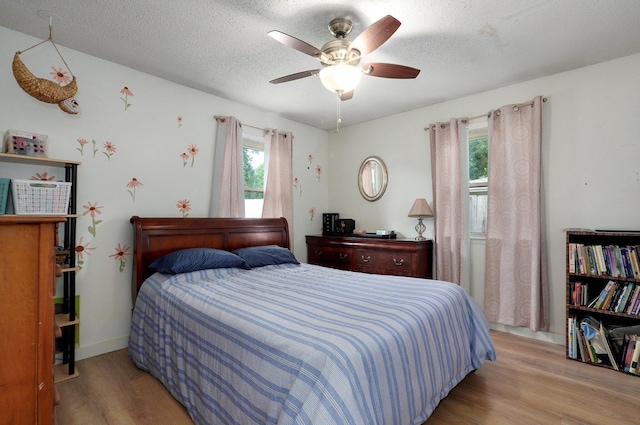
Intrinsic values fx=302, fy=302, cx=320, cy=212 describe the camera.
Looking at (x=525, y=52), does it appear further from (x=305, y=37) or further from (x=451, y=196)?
(x=305, y=37)

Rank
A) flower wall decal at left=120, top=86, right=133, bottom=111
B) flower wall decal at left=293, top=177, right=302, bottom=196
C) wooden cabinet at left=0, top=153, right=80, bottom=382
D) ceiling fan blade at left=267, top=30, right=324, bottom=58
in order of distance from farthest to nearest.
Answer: flower wall decal at left=293, top=177, right=302, bottom=196
flower wall decal at left=120, top=86, right=133, bottom=111
wooden cabinet at left=0, top=153, right=80, bottom=382
ceiling fan blade at left=267, top=30, right=324, bottom=58

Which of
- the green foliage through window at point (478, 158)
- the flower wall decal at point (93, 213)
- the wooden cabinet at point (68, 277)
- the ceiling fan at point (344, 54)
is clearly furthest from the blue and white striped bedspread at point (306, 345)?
the green foliage through window at point (478, 158)

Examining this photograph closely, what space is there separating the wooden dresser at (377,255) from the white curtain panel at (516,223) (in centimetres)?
66

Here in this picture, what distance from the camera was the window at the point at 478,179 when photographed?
343 centimetres

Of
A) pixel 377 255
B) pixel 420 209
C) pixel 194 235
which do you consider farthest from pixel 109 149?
pixel 420 209

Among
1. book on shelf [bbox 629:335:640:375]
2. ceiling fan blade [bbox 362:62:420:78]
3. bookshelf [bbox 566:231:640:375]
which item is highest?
ceiling fan blade [bbox 362:62:420:78]

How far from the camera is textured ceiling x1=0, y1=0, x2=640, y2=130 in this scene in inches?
77.5

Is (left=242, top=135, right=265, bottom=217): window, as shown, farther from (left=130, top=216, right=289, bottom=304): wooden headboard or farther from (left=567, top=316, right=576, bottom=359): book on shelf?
(left=567, top=316, right=576, bottom=359): book on shelf

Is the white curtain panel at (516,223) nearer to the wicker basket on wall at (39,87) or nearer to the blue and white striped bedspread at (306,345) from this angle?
the blue and white striped bedspread at (306,345)

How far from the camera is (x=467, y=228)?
3355mm

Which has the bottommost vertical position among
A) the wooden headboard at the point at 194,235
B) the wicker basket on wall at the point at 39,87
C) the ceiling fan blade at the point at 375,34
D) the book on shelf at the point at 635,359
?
the book on shelf at the point at 635,359

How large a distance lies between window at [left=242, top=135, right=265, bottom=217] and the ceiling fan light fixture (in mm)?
2016

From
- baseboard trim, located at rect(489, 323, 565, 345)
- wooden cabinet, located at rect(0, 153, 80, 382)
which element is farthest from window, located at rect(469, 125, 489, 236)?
wooden cabinet, located at rect(0, 153, 80, 382)

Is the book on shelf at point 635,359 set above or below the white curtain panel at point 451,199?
below
